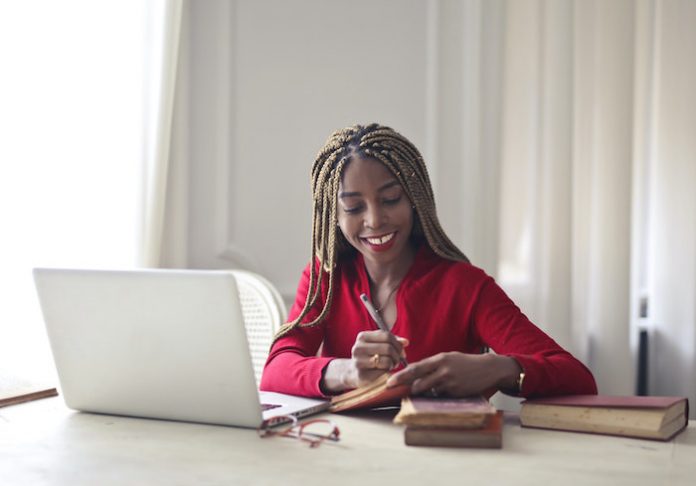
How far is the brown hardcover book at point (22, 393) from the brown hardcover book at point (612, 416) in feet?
2.76

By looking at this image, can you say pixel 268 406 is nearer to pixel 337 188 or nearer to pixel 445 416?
pixel 445 416

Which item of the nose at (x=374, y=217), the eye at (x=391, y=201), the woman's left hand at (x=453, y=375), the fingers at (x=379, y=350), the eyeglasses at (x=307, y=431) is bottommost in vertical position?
the eyeglasses at (x=307, y=431)

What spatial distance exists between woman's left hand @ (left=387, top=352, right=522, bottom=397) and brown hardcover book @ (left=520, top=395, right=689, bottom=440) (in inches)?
2.9

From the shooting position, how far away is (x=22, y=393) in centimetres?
158

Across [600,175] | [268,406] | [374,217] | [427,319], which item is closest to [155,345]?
[268,406]

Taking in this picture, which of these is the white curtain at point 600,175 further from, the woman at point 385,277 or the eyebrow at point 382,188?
the eyebrow at point 382,188

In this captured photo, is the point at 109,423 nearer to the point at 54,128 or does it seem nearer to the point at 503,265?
the point at 54,128

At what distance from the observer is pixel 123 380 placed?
4.57ft

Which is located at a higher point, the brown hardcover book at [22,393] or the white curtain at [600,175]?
the white curtain at [600,175]

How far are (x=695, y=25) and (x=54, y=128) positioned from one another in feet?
6.24

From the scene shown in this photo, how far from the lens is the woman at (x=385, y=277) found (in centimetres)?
177

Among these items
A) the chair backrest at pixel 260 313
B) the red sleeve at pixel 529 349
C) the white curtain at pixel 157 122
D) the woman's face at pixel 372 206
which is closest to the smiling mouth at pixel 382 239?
the woman's face at pixel 372 206

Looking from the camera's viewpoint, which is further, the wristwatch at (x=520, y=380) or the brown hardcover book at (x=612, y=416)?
the wristwatch at (x=520, y=380)

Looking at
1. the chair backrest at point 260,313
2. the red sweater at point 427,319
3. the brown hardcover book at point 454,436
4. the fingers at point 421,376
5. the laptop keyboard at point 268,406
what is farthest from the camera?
the chair backrest at point 260,313
